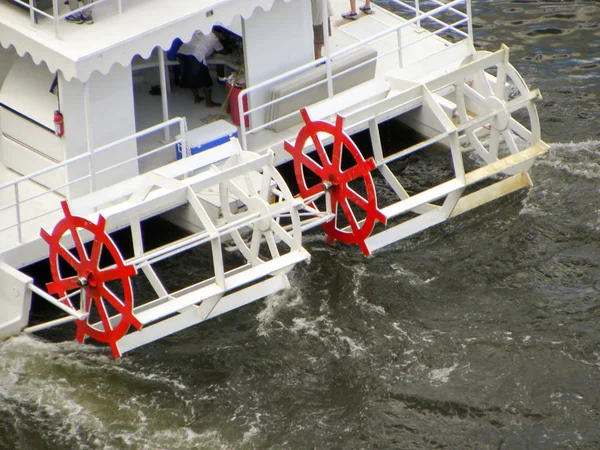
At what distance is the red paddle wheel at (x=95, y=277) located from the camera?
1397cm

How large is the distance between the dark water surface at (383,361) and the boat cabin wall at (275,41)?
2309 millimetres

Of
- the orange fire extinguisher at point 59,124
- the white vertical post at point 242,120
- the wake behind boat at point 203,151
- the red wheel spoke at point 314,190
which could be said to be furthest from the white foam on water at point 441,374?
the orange fire extinguisher at point 59,124

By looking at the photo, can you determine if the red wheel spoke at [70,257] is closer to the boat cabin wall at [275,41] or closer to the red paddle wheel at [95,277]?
the red paddle wheel at [95,277]

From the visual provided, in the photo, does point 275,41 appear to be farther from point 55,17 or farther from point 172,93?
point 55,17

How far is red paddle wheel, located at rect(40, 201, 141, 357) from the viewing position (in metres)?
14.0

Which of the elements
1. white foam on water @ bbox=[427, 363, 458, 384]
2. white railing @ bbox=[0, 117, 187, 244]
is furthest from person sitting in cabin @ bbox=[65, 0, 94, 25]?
white foam on water @ bbox=[427, 363, 458, 384]

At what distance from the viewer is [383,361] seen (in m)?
14.7

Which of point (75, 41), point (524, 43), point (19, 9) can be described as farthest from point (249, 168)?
point (524, 43)

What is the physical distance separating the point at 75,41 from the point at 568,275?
691cm

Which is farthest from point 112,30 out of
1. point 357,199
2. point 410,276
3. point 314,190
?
point 410,276

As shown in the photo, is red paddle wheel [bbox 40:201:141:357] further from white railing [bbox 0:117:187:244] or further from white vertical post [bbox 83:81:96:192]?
white vertical post [bbox 83:81:96:192]

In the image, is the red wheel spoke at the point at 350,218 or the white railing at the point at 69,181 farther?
the red wheel spoke at the point at 350,218

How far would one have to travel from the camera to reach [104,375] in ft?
48.1

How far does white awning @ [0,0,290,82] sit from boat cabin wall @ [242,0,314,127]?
1.91ft
